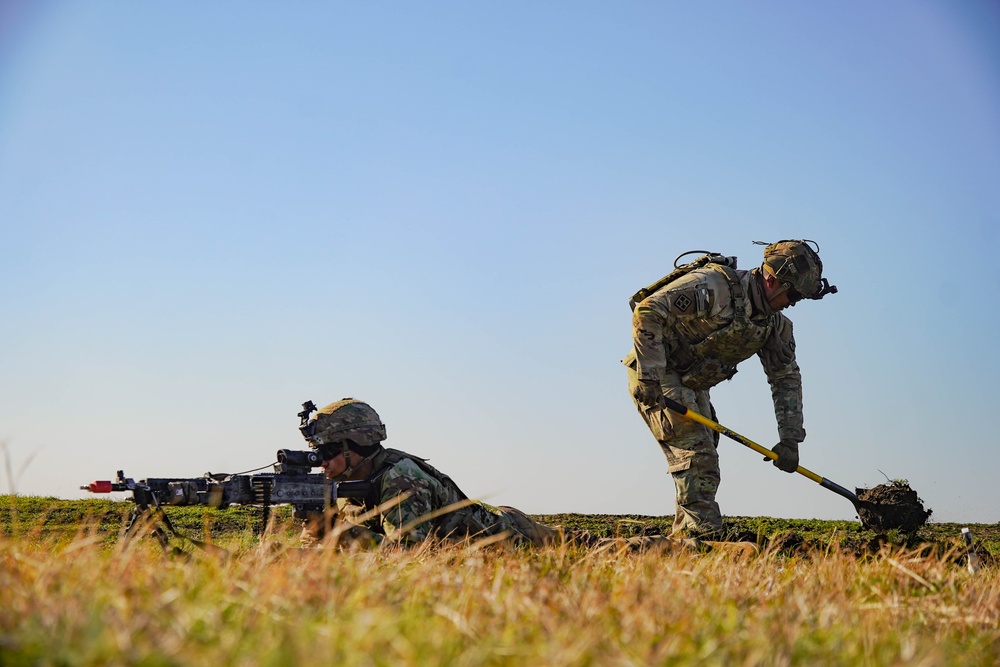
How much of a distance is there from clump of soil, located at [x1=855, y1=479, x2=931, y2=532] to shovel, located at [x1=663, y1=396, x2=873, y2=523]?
0.06 m

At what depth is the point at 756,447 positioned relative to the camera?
33.9 feet

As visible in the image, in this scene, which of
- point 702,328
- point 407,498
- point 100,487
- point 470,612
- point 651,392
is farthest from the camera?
point 702,328

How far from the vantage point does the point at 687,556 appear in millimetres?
6578

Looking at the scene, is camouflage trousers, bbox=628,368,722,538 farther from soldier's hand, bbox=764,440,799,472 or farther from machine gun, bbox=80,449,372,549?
machine gun, bbox=80,449,372,549

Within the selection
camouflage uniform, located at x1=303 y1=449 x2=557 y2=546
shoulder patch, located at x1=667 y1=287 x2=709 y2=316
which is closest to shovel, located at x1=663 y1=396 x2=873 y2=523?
shoulder patch, located at x1=667 y1=287 x2=709 y2=316

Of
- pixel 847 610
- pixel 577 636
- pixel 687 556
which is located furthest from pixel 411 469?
pixel 577 636

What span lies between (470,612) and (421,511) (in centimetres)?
375

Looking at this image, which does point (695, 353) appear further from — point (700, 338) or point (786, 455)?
point (786, 455)

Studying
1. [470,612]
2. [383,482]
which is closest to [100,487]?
[383,482]

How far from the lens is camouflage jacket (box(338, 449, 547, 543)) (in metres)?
7.32

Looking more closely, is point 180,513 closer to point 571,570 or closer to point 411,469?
point 411,469

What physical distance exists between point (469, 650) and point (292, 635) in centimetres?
53

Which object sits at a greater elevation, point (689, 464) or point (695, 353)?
point (695, 353)

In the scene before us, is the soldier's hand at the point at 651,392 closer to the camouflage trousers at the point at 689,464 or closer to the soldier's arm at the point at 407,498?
the camouflage trousers at the point at 689,464
